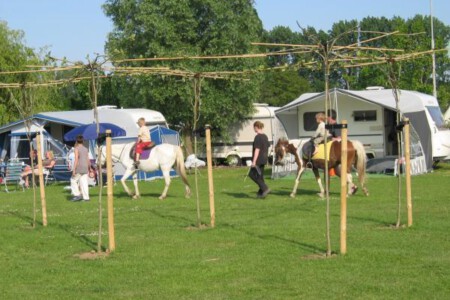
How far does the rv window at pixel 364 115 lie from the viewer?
106 ft

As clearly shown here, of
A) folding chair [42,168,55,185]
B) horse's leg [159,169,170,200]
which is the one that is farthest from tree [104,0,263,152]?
horse's leg [159,169,170,200]

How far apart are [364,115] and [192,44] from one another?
37.0 ft

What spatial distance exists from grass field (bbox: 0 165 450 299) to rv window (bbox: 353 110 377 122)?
518 inches

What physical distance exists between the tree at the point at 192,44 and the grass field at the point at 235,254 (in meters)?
20.7

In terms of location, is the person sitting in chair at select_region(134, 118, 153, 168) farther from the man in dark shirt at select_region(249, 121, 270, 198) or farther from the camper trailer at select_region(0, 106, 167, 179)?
the camper trailer at select_region(0, 106, 167, 179)

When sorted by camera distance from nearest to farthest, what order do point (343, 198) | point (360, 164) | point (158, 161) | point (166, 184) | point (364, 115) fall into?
point (343, 198) → point (360, 164) → point (166, 184) → point (158, 161) → point (364, 115)

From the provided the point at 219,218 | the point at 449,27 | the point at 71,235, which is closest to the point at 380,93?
Result: the point at 219,218

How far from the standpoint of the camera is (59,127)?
35.2 metres

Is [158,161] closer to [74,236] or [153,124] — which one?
[74,236]

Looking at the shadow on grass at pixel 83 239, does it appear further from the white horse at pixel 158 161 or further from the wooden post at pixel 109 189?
the white horse at pixel 158 161

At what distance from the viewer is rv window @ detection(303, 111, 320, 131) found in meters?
32.7

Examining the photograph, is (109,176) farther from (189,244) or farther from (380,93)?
(380,93)

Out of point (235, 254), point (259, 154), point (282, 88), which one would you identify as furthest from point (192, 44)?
point (282, 88)

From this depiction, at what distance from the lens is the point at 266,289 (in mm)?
8898
